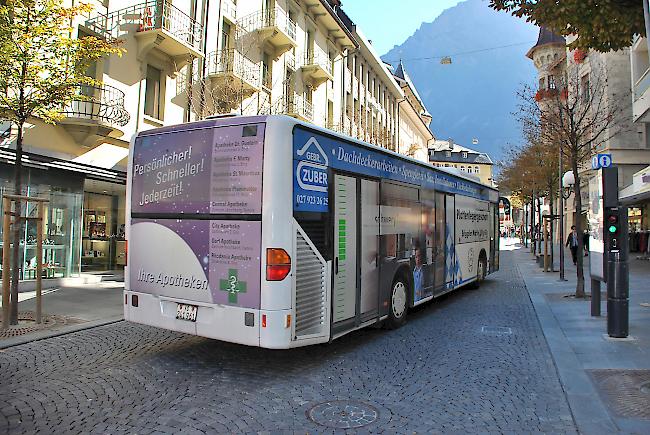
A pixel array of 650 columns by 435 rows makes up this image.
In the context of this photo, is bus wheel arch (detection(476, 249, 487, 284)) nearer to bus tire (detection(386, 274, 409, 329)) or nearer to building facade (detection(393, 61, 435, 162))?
bus tire (detection(386, 274, 409, 329))

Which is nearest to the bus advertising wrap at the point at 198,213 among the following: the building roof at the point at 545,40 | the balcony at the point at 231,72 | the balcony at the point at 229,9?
the balcony at the point at 231,72

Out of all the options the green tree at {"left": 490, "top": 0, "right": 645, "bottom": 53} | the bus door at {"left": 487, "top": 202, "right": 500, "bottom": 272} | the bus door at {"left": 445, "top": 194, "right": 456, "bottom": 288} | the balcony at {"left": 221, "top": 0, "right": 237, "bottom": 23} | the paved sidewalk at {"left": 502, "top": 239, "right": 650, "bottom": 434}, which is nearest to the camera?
the paved sidewalk at {"left": 502, "top": 239, "right": 650, "bottom": 434}

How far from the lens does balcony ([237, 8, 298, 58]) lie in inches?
810

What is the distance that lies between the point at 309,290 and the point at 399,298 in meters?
2.81

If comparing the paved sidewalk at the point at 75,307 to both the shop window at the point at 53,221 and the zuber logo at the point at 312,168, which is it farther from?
the zuber logo at the point at 312,168

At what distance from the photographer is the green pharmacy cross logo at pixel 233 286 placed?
516 centimetres

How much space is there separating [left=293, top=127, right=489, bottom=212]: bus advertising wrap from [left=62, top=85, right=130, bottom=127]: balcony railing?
27.5ft

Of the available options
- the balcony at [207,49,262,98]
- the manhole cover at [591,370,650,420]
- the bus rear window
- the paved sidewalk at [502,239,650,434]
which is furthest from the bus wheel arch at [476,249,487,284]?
the balcony at [207,49,262,98]

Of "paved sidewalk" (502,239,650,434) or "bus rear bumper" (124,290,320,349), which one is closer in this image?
Result: "paved sidewalk" (502,239,650,434)

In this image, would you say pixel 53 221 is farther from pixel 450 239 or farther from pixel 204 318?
pixel 450 239

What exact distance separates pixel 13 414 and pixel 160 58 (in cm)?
1355

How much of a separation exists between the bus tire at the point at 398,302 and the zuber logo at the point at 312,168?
259 cm

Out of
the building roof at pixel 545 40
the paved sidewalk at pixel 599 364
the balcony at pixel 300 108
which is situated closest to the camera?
the paved sidewalk at pixel 599 364

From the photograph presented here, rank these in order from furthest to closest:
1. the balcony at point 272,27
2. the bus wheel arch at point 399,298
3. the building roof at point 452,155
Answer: the building roof at point 452,155 → the balcony at point 272,27 → the bus wheel arch at point 399,298
